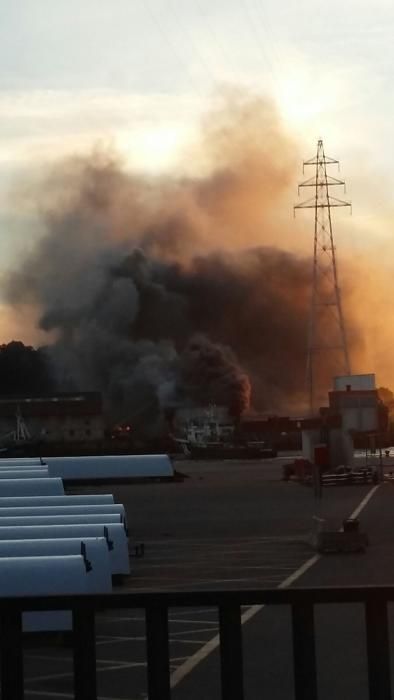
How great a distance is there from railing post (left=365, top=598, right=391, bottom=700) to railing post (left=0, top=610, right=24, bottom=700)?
6.07 feet

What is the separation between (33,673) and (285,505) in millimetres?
41310

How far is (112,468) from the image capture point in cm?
3269

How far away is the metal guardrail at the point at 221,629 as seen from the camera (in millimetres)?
6496

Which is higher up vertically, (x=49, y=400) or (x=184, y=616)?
(x=49, y=400)

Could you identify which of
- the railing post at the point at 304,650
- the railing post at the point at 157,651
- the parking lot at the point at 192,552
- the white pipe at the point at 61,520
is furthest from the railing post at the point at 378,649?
the white pipe at the point at 61,520

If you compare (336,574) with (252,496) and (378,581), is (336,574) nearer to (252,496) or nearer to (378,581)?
(378,581)

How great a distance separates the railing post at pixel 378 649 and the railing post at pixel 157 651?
3.54ft

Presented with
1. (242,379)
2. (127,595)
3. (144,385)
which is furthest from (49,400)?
(127,595)

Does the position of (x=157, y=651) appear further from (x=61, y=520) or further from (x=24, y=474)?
(x=24, y=474)

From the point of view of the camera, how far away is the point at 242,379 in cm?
15225

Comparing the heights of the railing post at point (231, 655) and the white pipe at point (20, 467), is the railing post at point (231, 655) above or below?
below

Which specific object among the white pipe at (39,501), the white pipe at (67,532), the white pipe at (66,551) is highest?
the white pipe at (39,501)

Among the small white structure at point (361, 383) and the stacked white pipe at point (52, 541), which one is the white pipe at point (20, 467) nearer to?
the stacked white pipe at point (52, 541)

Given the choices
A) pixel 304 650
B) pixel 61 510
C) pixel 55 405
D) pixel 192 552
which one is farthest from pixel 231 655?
pixel 55 405
